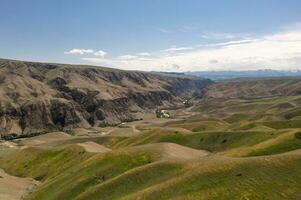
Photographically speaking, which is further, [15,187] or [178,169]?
[15,187]

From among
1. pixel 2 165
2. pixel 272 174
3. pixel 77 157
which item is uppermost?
pixel 272 174

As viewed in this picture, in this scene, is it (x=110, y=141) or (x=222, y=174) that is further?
(x=110, y=141)

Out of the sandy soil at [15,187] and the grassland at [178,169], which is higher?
the grassland at [178,169]

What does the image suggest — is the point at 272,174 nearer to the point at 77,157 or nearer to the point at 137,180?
the point at 137,180

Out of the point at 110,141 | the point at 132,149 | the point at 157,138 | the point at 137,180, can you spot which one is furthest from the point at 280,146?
the point at 110,141

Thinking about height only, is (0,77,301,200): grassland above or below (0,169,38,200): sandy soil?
above

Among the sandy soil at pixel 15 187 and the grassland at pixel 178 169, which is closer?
the grassland at pixel 178 169

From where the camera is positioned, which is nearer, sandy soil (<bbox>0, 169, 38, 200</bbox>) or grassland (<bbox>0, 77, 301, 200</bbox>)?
grassland (<bbox>0, 77, 301, 200</bbox>)

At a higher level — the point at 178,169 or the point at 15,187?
the point at 178,169
